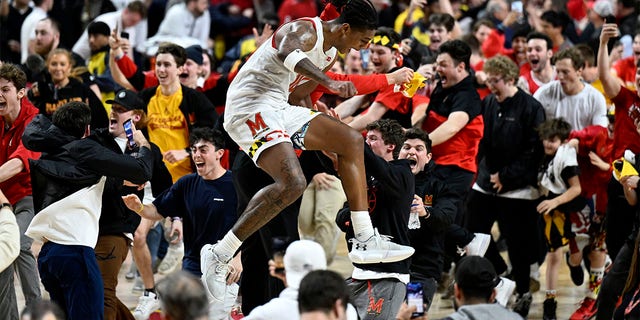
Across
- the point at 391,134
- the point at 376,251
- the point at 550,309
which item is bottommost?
the point at 550,309

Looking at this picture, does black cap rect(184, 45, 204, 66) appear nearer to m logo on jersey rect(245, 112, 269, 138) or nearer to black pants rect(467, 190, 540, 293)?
black pants rect(467, 190, 540, 293)

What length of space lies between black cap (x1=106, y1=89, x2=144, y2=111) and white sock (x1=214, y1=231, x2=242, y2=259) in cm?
239

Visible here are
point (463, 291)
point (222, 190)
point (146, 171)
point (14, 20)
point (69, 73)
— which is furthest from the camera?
point (14, 20)

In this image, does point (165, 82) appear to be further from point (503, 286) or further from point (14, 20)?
point (14, 20)

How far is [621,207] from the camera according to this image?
9.20 meters

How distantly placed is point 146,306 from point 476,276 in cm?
418

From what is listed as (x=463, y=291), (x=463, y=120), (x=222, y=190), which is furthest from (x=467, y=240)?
(x=463, y=291)

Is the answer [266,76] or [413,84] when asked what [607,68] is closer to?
[413,84]

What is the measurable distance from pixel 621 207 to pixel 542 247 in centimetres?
138

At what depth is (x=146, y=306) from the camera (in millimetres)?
9211

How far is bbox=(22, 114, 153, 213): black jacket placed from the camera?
288 inches

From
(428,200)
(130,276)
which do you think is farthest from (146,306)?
(428,200)

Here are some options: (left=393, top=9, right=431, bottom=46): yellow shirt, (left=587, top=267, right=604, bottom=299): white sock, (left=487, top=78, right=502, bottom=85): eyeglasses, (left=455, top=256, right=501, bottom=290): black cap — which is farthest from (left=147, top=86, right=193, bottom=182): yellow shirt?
(left=455, top=256, right=501, bottom=290): black cap

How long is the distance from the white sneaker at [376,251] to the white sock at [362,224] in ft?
0.09
